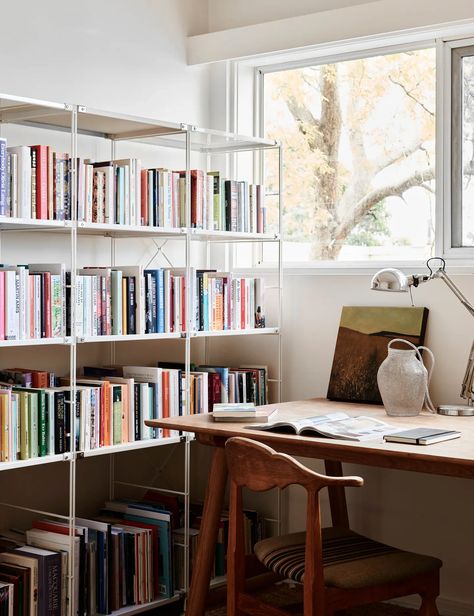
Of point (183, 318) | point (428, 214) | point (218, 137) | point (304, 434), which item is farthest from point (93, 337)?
point (428, 214)

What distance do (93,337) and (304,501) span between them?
1324 mm

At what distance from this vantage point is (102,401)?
131 inches

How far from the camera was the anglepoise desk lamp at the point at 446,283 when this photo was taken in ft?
11.0

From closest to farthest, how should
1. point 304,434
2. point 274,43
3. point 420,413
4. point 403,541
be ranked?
point 304,434 < point 420,413 < point 403,541 < point 274,43

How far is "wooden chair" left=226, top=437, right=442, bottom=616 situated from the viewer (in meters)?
2.52

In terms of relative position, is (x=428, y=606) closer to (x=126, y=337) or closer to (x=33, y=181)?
(x=126, y=337)

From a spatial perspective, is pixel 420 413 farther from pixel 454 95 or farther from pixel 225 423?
pixel 454 95

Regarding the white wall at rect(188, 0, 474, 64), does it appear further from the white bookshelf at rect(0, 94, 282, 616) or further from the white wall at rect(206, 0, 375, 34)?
the white bookshelf at rect(0, 94, 282, 616)

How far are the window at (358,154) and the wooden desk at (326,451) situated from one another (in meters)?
0.75

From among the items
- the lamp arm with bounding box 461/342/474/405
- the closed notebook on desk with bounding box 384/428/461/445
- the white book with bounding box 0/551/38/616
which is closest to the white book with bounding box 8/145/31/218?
the white book with bounding box 0/551/38/616

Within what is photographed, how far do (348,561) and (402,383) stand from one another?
2.62 feet

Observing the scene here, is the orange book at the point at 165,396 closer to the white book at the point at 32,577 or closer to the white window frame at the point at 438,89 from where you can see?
the white book at the point at 32,577

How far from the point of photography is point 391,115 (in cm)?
397

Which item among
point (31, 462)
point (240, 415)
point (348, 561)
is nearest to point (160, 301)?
point (240, 415)
